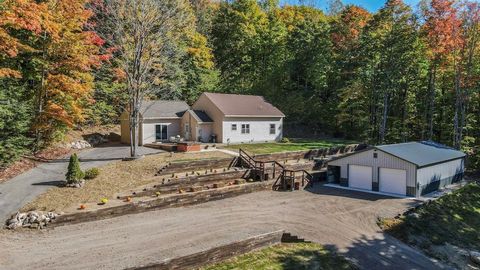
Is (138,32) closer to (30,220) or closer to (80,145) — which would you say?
(80,145)

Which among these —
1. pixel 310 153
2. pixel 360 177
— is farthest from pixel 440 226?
pixel 310 153

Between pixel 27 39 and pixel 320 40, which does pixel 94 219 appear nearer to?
pixel 27 39

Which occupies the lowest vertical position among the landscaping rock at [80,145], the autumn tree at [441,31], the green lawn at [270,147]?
the green lawn at [270,147]

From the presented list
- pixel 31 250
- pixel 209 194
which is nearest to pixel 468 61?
pixel 209 194

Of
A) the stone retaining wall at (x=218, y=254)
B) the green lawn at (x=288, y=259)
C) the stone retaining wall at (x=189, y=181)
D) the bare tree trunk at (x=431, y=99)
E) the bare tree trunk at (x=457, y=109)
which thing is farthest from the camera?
the bare tree trunk at (x=431, y=99)

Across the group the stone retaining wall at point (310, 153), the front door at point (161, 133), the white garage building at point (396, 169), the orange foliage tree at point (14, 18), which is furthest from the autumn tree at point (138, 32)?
the white garage building at point (396, 169)

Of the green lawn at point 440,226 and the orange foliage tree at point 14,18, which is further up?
the orange foliage tree at point 14,18

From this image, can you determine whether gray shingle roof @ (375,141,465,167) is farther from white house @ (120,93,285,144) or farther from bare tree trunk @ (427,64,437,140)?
white house @ (120,93,285,144)

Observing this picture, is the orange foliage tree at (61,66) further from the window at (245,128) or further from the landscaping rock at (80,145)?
the window at (245,128)
